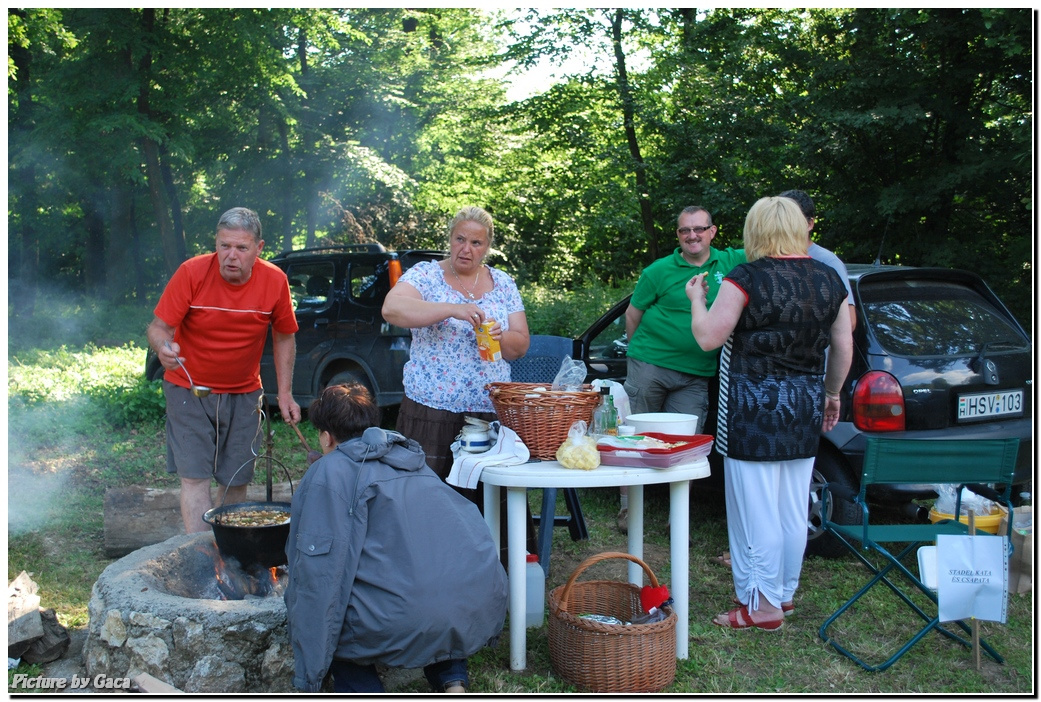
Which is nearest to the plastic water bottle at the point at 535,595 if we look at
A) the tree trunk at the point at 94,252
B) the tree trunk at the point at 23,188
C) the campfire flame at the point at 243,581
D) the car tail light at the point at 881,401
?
the campfire flame at the point at 243,581

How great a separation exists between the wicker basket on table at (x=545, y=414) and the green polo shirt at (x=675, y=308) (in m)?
1.35

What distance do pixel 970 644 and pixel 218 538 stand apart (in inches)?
119

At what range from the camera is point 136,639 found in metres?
2.92

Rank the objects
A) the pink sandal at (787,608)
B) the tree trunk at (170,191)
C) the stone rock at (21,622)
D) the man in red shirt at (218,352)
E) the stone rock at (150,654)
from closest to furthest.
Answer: the stone rock at (150,654) < the stone rock at (21,622) < the pink sandal at (787,608) < the man in red shirt at (218,352) < the tree trunk at (170,191)

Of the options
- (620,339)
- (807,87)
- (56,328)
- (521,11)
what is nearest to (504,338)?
(620,339)

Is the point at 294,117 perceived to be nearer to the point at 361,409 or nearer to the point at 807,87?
the point at 807,87

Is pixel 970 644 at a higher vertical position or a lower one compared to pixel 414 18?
lower

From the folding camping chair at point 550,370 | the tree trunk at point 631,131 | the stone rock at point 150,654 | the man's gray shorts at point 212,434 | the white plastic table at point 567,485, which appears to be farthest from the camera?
the tree trunk at point 631,131

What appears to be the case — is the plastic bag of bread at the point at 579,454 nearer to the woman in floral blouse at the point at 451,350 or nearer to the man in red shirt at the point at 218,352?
the woman in floral blouse at the point at 451,350

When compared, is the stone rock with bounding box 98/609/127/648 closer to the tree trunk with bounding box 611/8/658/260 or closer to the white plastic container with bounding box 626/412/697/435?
the white plastic container with bounding box 626/412/697/435

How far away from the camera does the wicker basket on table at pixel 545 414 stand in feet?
10.5

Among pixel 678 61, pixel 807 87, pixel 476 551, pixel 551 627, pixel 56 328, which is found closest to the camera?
pixel 476 551

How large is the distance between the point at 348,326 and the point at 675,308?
401cm

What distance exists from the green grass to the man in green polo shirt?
0.73m
